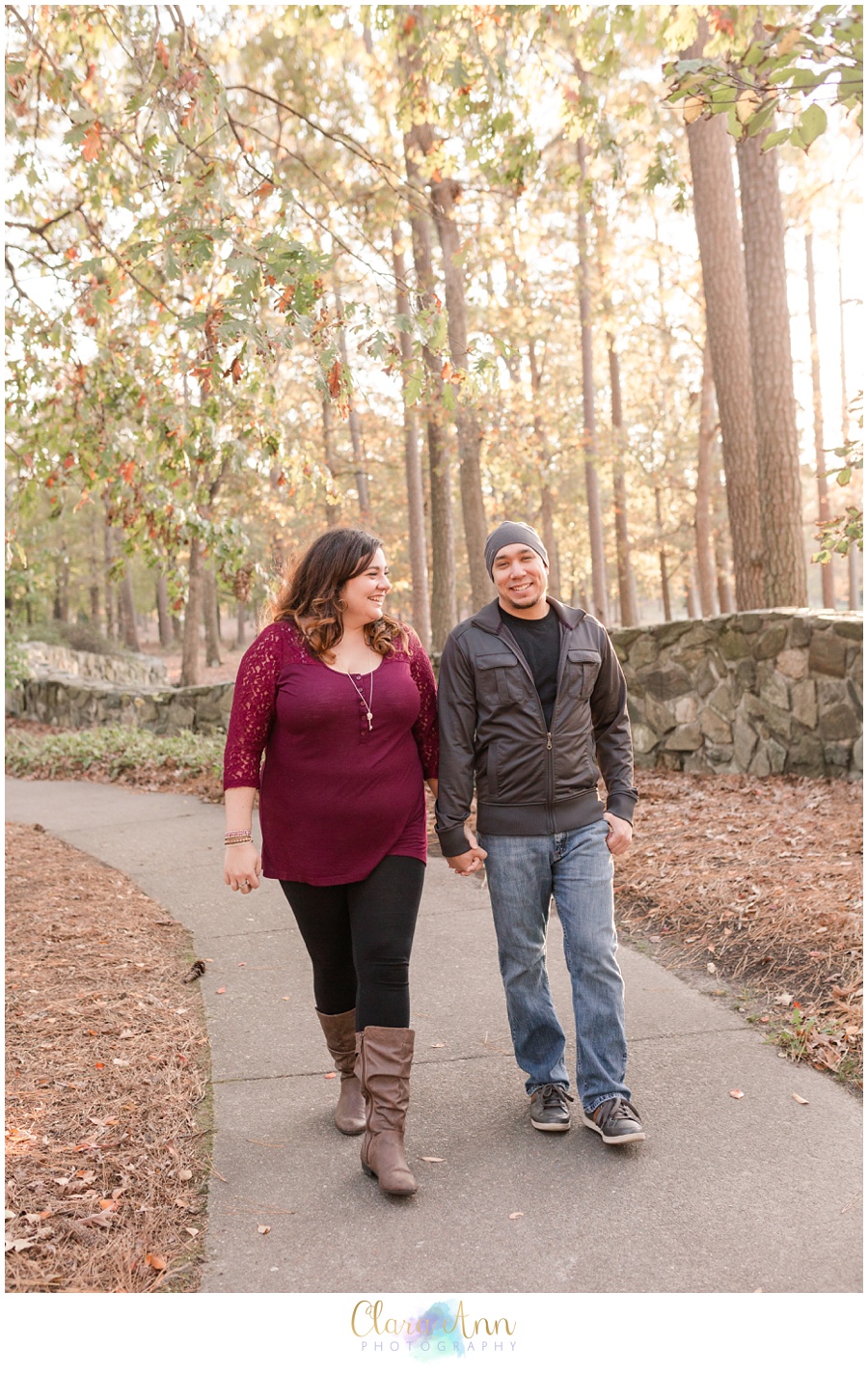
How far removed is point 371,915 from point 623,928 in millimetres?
2730

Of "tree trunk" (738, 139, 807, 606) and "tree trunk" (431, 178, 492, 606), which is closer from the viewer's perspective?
"tree trunk" (738, 139, 807, 606)

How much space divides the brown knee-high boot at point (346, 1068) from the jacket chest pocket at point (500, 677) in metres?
1.22

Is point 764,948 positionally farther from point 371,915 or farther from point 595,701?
point 371,915

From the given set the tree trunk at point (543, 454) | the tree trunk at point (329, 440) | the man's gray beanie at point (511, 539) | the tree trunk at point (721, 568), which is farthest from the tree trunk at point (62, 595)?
the man's gray beanie at point (511, 539)

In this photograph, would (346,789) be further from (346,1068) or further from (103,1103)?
(103,1103)

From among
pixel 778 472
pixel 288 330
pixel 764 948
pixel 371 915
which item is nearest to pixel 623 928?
pixel 764 948

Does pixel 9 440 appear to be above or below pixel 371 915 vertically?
above

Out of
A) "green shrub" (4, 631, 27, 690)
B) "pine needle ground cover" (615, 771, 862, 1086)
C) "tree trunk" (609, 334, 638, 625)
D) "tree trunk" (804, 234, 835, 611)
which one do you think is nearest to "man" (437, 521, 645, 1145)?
"pine needle ground cover" (615, 771, 862, 1086)

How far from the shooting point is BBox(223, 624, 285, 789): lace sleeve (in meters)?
3.45

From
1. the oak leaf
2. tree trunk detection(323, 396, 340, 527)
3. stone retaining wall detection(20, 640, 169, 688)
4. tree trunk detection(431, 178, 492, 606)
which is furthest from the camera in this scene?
stone retaining wall detection(20, 640, 169, 688)

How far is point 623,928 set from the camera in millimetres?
5730

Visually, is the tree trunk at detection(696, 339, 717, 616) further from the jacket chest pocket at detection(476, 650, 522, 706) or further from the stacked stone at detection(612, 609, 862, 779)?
the jacket chest pocket at detection(476, 650, 522, 706)

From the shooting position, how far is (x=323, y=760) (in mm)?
3393

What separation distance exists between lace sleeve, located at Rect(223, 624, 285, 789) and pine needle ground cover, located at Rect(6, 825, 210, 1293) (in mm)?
1241
